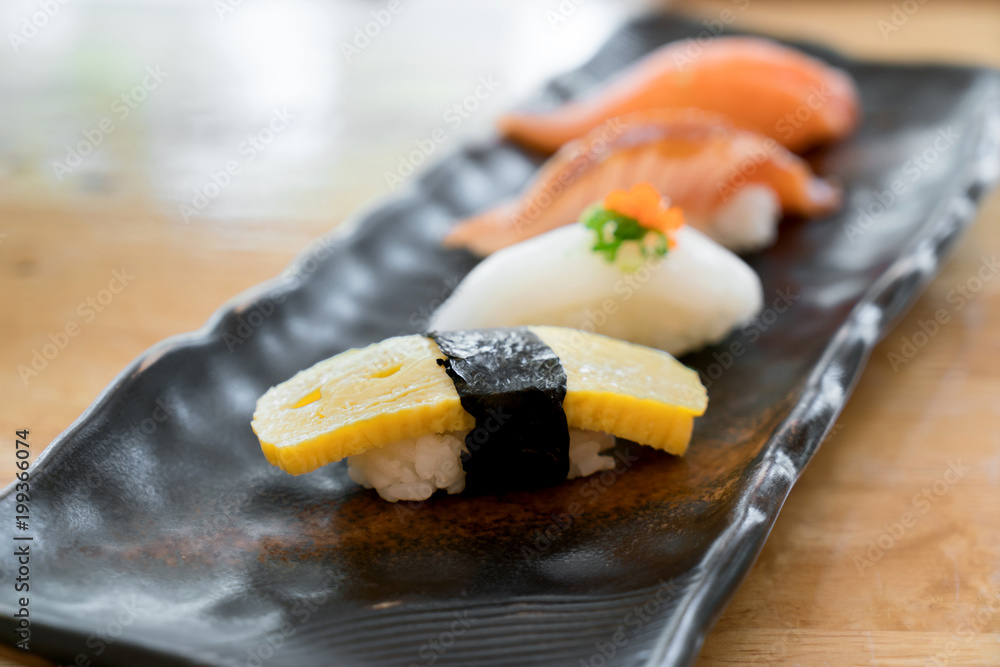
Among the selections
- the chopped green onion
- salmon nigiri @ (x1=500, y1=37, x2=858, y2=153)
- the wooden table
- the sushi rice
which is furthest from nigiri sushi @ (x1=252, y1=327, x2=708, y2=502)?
salmon nigiri @ (x1=500, y1=37, x2=858, y2=153)

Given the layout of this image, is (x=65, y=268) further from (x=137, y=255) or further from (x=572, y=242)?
(x=572, y=242)

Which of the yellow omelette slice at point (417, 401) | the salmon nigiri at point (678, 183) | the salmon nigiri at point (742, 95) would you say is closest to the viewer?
the yellow omelette slice at point (417, 401)

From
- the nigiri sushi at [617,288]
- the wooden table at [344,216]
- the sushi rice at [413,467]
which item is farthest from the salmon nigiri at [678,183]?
the sushi rice at [413,467]

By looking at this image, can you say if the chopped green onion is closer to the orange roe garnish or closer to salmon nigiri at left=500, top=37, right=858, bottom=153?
the orange roe garnish

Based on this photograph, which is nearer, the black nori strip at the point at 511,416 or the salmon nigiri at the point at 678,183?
the black nori strip at the point at 511,416

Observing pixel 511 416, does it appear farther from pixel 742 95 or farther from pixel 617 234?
pixel 742 95

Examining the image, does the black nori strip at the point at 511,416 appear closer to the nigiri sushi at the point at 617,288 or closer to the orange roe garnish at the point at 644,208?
the nigiri sushi at the point at 617,288

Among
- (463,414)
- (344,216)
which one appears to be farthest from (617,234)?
(344,216)
